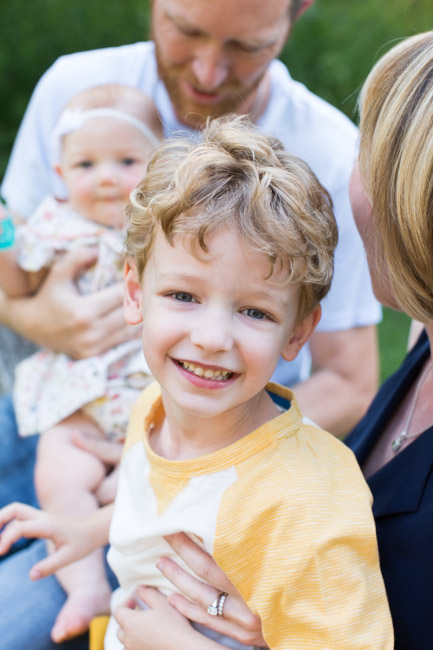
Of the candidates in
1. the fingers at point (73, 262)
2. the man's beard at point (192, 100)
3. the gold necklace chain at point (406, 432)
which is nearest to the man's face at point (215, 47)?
the man's beard at point (192, 100)

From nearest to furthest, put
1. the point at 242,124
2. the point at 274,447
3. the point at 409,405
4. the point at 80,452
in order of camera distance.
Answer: the point at 274,447, the point at 242,124, the point at 409,405, the point at 80,452

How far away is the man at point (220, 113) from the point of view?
7.71ft

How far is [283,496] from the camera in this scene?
134 centimetres

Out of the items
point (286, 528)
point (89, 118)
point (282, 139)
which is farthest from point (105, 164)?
point (286, 528)

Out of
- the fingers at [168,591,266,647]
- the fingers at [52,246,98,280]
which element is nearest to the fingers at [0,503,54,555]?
the fingers at [168,591,266,647]

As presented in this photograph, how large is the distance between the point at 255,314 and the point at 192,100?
1306 mm

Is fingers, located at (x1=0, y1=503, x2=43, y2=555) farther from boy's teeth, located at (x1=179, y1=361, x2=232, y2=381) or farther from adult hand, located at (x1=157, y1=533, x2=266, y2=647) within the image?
boy's teeth, located at (x1=179, y1=361, x2=232, y2=381)

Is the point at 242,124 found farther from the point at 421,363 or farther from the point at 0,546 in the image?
the point at 0,546

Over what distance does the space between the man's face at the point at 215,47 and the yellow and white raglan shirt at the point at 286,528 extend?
119 centimetres

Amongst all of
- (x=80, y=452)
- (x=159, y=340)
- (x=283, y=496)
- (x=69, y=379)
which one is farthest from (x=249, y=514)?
(x=69, y=379)

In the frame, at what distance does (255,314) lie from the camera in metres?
1.38

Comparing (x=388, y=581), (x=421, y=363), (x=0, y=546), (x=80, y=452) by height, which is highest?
(x=421, y=363)

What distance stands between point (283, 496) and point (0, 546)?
2.44 ft

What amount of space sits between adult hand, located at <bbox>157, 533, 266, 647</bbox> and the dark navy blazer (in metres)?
0.28
